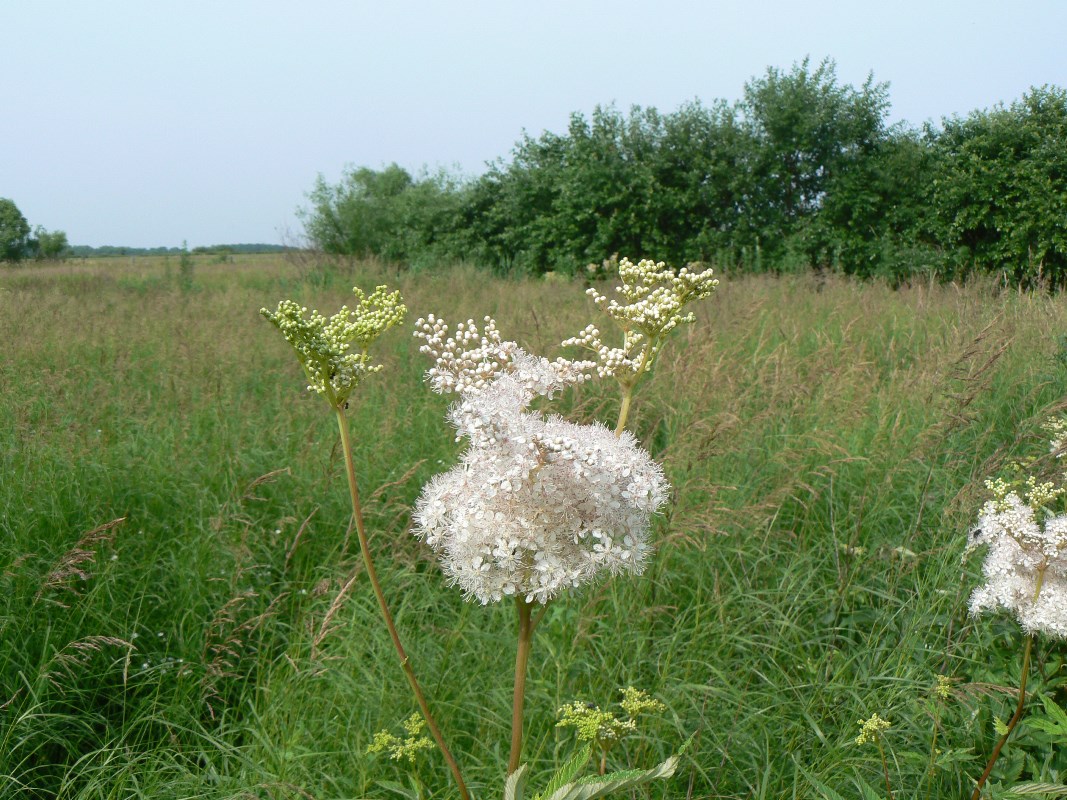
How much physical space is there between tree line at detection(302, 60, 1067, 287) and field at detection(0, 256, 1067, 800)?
12793 mm

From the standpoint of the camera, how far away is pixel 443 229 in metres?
23.4

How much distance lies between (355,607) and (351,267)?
11.2 meters

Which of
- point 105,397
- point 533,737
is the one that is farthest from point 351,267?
point 533,737

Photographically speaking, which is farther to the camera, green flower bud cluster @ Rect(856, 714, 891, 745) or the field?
the field

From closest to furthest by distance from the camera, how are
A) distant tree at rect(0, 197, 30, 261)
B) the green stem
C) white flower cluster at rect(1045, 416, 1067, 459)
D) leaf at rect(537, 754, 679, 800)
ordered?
leaf at rect(537, 754, 679, 800) < the green stem < white flower cluster at rect(1045, 416, 1067, 459) < distant tree at rect(0, 197, 30, 261)

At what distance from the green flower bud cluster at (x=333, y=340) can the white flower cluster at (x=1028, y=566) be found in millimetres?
1517

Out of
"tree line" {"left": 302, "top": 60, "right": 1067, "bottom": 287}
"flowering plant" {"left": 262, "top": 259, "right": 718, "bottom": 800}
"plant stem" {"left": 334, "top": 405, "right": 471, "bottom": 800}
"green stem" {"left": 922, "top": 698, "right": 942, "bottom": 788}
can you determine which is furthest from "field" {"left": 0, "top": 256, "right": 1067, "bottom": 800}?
"tree line" {"left": 302, "top": 60, "right": 1067, "bottom": 287}

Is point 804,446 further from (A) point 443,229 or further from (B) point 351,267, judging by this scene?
(A) point 443,229

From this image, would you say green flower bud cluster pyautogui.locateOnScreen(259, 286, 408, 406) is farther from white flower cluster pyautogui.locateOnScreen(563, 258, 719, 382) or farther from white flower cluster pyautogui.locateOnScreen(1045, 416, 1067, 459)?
white flower cluster pyautogui.locateOnScreen(1045, 416, 1067, 459)

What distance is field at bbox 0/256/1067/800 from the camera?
249cm

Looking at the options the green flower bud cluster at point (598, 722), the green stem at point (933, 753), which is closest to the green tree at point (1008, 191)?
the green stem at point (933, 753)

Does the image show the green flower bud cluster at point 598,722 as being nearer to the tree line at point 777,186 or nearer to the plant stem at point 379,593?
the plant stem at point 379,593

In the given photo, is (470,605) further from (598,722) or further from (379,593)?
(379,593)

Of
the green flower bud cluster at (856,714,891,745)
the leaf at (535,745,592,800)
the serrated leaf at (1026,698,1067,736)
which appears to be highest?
the leaf at (535,745,592,800)
